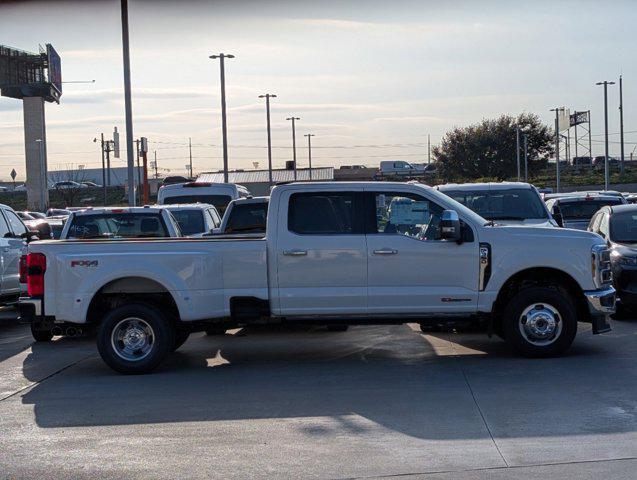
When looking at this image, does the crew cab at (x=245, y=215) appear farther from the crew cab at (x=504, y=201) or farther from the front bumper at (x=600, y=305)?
the front bumper at (x=600, y=305)

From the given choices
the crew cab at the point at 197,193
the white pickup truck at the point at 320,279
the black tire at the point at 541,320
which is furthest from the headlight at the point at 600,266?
the crew cab at the point at 197,193

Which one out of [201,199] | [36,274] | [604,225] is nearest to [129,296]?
[36,274]

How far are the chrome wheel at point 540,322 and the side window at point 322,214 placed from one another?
7.10 feet

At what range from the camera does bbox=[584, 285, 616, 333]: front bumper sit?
1064 cm

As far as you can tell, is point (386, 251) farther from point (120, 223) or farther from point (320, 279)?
point (120, 223)

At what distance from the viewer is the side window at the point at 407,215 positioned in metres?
10.7

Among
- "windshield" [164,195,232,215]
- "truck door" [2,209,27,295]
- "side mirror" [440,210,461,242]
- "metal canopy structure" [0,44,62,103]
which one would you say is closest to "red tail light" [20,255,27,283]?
"truck door" [2,209,27,295]

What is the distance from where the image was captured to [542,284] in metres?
10.9

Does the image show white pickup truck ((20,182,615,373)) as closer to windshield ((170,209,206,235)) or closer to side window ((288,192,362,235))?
side window ((288,192,362,235))

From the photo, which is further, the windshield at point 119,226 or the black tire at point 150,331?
the windshield at point 119,226

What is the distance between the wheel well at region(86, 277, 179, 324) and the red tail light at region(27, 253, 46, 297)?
61 cm

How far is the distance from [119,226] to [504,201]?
6239 mm

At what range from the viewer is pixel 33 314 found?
10539 mm

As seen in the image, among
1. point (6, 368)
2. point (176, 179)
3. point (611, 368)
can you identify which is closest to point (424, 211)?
point (611, 368)
